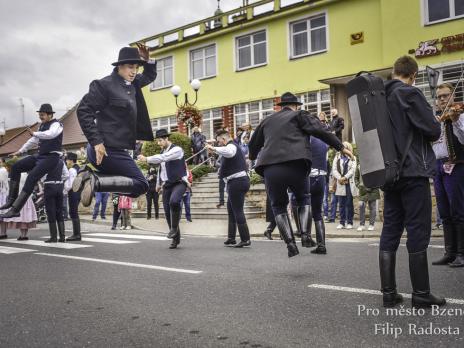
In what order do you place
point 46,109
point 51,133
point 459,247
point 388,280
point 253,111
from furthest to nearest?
point 253,111 → point 46,109 → point 51,133 → point 459,247 → point 388,280

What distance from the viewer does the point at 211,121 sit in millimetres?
28359

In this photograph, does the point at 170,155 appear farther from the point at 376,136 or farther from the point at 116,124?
the point at 376,136

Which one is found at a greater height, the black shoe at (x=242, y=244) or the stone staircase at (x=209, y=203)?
the stone staircase at (x=209, y=203)

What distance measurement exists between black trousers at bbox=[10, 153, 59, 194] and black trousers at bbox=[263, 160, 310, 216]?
403 centimetres

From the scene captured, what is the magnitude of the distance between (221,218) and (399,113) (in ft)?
41.6

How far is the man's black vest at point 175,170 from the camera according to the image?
387 inches

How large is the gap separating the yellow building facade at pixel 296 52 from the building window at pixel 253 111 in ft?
0.16

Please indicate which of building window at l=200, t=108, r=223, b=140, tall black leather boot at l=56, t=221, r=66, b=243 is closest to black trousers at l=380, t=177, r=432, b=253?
tall black leather boot at l=56, t=221, r=66, b=243

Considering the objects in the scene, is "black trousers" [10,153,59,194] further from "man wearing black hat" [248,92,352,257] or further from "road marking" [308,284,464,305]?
"road marking" [308,284,464,305]

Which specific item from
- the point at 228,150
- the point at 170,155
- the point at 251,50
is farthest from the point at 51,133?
the point at 251,50

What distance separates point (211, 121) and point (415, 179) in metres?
24.0

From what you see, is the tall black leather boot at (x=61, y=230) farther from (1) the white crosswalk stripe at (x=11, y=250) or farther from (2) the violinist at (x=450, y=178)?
(2) the violinist at (x=450, y=178)

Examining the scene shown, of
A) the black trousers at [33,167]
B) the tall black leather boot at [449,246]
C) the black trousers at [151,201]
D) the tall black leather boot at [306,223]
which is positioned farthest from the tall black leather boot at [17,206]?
the black trousers at [151,201]

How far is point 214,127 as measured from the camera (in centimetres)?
2816
